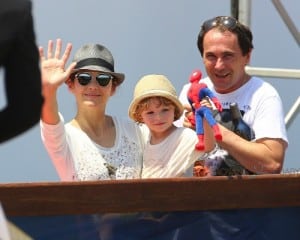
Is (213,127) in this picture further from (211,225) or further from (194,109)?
(211,225)

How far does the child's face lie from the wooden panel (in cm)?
29

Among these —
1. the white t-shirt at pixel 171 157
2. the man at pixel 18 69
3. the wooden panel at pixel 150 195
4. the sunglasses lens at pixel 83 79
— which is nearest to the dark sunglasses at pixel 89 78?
the sunglasses lens at pixel 83 79

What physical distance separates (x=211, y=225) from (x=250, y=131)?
0.41m

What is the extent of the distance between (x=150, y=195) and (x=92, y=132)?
34 cm

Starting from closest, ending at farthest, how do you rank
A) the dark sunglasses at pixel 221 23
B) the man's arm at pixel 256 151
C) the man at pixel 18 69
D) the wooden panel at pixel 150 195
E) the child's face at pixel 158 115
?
the man at pixel 18 69 < the wooden panel at pixel 150 195 < the man's arm at pixel 256 151 < the child's face at pixel 158 115 < the dark sunglasses at pixel 221 23

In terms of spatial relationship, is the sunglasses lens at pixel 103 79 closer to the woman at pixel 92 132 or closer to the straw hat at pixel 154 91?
the woman at pixel 92 132

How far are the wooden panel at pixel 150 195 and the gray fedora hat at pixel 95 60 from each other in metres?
0.42

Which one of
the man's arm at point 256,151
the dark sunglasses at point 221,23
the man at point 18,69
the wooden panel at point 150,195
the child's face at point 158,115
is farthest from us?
the dark sunglasses at point 221,23

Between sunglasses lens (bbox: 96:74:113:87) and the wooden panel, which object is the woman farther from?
the wooden panel

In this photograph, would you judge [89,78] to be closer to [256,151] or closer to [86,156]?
[86,156]

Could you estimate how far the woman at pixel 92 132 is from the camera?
2541 millimetres

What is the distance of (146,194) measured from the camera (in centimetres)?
249

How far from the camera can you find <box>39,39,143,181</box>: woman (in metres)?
2.54

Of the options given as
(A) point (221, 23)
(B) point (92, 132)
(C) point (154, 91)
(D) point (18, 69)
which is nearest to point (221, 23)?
(A) point (221, 23)
